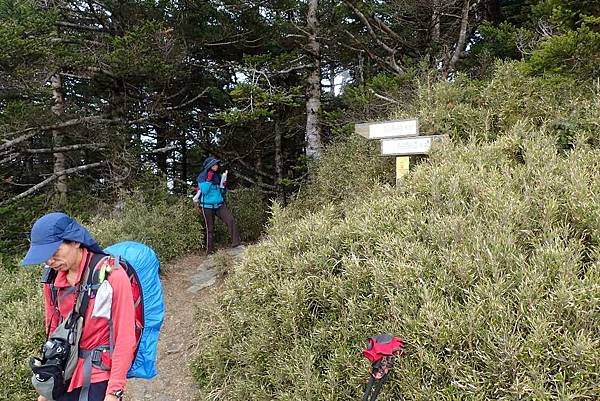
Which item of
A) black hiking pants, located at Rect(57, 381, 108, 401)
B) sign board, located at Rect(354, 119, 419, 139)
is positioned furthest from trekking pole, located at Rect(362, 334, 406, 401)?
sign board, located at Rect(354, 119, 419, 139)

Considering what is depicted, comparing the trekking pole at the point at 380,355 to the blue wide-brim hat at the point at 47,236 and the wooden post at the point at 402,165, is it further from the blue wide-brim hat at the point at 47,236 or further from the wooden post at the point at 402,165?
the wooden post at the point at 402,165

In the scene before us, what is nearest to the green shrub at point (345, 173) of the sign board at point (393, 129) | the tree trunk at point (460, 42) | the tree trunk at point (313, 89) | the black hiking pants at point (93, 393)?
the sign board at point (393, 129)

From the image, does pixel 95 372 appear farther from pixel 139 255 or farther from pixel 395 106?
pixel 395 106

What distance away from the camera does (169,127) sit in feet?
44.1

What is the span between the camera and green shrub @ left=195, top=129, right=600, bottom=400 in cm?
246

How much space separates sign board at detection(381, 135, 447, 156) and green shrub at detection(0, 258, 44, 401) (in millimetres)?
4506

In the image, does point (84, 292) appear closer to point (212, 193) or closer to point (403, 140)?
point (403, 140)

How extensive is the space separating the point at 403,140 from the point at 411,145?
0.12 meters

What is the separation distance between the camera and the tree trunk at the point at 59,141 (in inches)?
379

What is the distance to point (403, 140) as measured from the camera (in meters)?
5.43

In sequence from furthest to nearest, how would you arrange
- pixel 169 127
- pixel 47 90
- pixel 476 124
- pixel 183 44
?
pixel 169 127
pixel 183 44
pixel 47 90
pixel 476 124

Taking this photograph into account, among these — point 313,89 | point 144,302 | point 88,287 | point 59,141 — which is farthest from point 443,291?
point 59,141

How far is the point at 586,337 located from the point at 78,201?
10.7 m

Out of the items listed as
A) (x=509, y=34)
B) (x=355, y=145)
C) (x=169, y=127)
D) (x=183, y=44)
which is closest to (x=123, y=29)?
(x=183, y=44)
